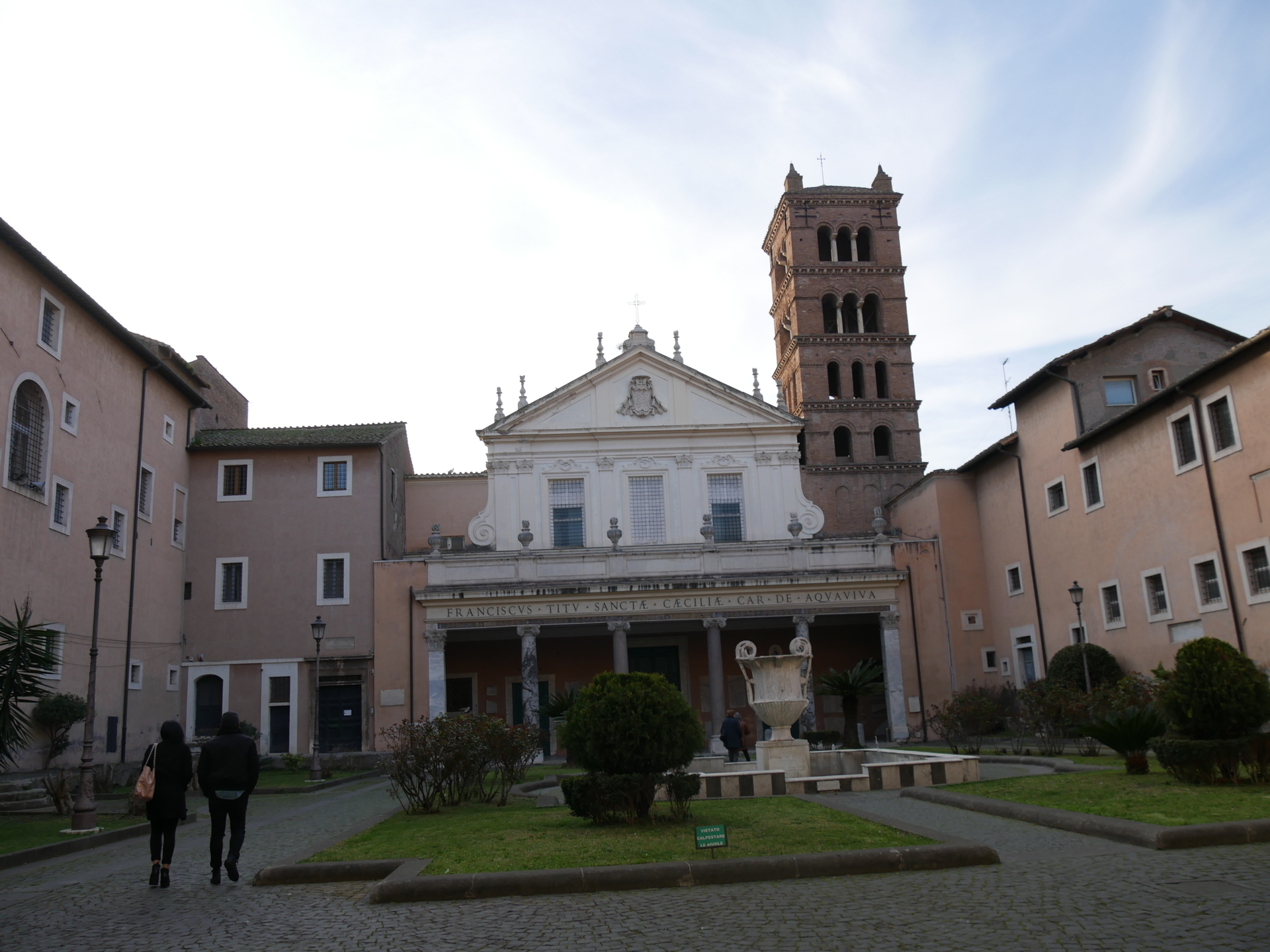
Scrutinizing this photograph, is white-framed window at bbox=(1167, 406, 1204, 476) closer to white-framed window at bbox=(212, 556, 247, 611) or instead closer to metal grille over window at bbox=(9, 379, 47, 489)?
metal grille over window at bbox=(9, 379, 47, 489)

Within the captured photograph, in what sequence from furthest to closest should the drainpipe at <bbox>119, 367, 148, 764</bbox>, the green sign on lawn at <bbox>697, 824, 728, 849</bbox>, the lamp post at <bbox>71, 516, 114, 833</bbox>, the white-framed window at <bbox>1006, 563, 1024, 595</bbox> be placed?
1. the white-framed window at <bbox>1006, 563, 1024, 595</bbox>
2. the drainpipe at <bbox>119, 367, 148, 764</bbox>
3. the lamp post at <bbox>71, 516, 114, 833</bbox>
4. the green sign on lawn at <bbox>697, 824, 728, 849</bbox>

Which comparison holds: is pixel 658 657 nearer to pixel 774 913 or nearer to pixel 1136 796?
pixel 1136 796

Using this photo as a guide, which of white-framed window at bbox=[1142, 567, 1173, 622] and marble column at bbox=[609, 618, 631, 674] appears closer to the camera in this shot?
white-framed window at bbox=[1142, 567, 1173, 622]

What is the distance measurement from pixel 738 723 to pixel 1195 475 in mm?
11465

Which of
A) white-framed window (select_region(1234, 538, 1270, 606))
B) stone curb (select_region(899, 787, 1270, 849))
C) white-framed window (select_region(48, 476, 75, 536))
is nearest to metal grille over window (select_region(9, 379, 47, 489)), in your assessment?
white-framed window (select_region(48, 476, 75, 536))

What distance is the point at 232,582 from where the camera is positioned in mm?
34375

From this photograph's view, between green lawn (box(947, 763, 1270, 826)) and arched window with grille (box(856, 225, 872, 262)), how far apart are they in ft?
129

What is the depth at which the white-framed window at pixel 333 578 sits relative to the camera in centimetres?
3406

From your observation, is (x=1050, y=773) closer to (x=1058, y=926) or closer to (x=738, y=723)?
(x=738, y=723)

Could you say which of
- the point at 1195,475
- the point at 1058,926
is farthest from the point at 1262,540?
the point at 1058,926

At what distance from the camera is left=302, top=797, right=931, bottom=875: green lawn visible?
33.0 feet

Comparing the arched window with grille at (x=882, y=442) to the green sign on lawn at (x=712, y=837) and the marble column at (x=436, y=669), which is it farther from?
the green sign on lawn at (x=712, y=837)

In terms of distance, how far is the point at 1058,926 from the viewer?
23.4 ft

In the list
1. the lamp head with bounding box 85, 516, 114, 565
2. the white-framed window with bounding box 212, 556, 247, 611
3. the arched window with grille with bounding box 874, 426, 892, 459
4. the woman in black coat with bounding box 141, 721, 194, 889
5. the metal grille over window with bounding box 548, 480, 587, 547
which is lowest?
the woman in black coat with bounding box 141, 721, 194, 889
